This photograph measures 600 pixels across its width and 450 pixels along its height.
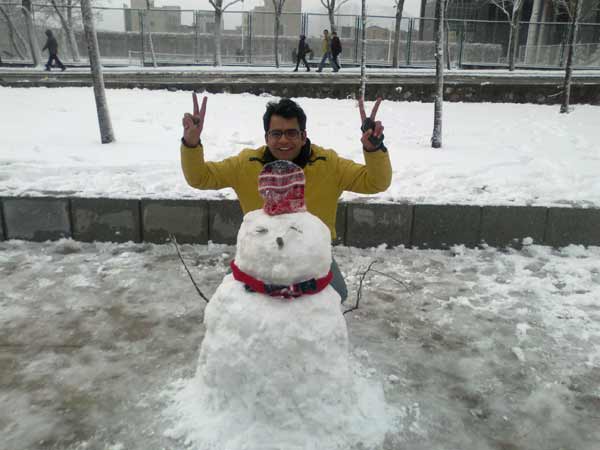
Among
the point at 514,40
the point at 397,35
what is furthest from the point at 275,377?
the point at 514,40

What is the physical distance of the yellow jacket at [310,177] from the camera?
8.36ft

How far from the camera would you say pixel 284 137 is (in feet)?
8.11

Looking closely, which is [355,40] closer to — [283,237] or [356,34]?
[356,34]

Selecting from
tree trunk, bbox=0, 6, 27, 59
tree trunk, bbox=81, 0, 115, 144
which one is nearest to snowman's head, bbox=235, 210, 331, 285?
tree trunk, bbox=81, 0, 115, 144

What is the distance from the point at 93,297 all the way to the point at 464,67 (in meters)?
21.8

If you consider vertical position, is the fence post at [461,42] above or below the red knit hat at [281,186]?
above

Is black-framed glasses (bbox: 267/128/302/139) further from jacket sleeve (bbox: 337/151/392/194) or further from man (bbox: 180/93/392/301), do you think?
jacket sleeve (bbox: 337/151/392/194)

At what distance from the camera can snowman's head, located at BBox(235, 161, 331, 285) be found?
2.21 meters

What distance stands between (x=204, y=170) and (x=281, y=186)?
1.66 ft

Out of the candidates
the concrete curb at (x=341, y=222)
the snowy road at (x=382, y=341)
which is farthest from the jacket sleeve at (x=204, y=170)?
the concrete curb at (x=341, y=222)

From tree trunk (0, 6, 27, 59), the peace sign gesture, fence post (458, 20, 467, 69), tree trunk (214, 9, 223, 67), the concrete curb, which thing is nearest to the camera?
the peace sign gesture

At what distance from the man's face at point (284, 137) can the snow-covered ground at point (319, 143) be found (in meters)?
2.46

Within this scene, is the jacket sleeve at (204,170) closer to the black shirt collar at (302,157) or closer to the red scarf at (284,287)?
the black shirt collar at (302,157)

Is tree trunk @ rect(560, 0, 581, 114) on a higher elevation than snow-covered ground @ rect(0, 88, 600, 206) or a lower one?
higher
